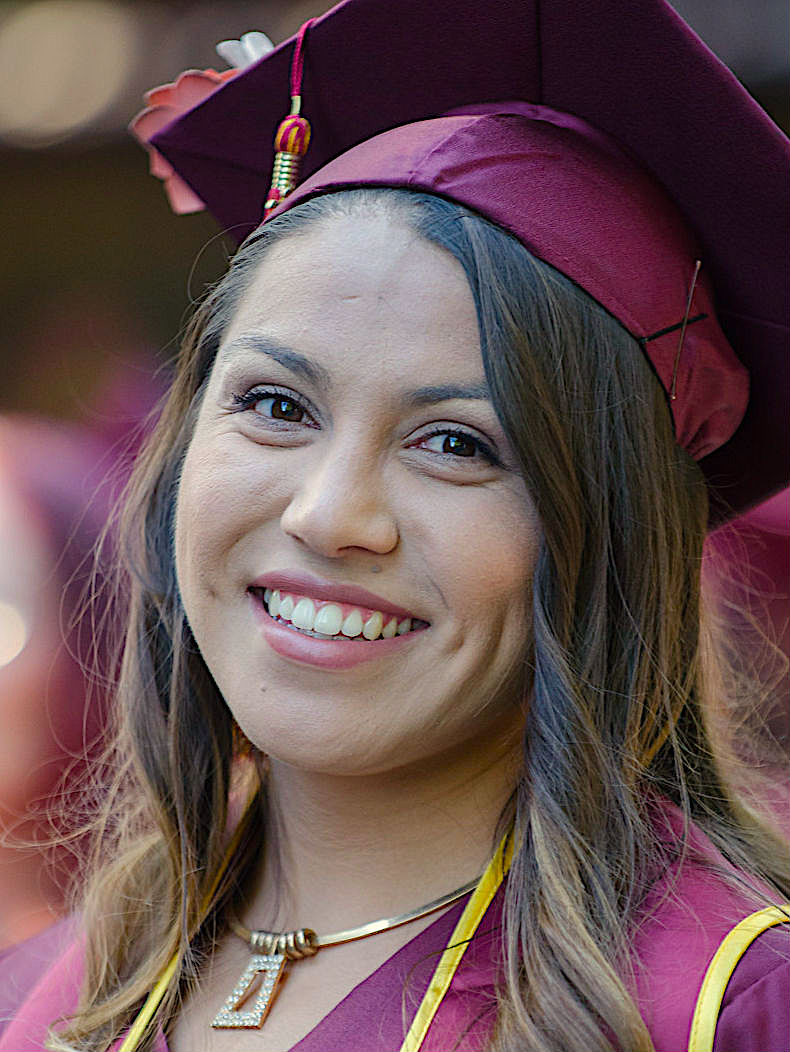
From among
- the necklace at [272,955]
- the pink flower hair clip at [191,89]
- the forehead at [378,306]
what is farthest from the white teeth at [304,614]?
the pink flower hair clip at [191,89]

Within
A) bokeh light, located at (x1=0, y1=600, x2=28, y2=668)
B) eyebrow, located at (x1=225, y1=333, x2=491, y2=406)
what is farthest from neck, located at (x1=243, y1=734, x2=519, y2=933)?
bokeh light, located at (x1=0, y1=600, x2=28, y2=668)

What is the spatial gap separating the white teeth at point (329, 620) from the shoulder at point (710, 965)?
1.56 feet

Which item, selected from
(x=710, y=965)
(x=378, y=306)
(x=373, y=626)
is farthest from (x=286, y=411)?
(x=710, y=965)

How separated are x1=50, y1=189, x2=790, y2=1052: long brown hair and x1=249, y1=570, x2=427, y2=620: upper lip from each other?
6.6 inches

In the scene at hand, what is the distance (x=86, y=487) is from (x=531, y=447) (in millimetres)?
2127

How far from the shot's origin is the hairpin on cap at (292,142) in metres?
1.94

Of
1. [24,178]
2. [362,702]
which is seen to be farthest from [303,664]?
[24,178]

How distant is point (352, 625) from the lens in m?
1.65

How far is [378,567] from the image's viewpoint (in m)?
1.64

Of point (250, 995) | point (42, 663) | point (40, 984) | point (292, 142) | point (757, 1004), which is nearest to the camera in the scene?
point (757, 1004)

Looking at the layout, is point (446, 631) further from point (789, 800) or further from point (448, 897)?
point (789, 800)

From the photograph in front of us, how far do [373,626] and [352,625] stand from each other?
0.02 m

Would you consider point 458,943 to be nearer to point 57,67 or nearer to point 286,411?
point 286,411

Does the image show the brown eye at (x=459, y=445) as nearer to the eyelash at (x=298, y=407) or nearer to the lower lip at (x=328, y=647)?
the eyelash at (x=298, y=407)
